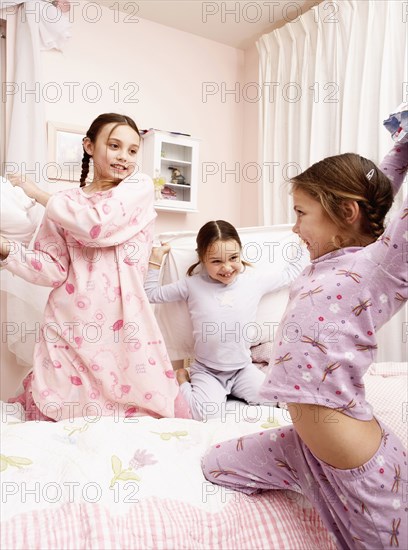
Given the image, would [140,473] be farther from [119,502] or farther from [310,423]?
[310,423]

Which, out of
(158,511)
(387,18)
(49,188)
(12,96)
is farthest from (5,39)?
(158,511)

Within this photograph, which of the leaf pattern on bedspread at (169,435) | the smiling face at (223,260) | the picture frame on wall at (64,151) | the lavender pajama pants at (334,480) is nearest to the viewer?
the lavender pajama pants at (334,480)

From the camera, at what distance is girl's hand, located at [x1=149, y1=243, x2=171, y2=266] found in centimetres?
188

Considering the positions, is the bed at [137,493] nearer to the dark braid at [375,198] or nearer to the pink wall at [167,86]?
the dark braid at [375,198]

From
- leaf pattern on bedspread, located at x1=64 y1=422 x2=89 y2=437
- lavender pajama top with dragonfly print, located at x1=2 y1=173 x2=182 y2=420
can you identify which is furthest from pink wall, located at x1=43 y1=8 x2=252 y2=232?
leaf pattern on bedspread, located at x1=64 y1=422 x2=89 y2=437

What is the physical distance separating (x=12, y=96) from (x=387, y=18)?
1772 mm

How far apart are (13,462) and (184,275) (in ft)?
3.36

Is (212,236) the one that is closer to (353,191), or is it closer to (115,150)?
(115,150)

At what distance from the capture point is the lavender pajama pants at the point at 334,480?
2.81ft

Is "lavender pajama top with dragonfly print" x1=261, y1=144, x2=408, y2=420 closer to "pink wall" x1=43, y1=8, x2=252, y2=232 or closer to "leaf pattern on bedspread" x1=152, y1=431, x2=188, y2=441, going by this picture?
"leaf pattern on bedspread" x1=152, y1=431, x2=188, y2=441

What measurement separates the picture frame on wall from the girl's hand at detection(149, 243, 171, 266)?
844 millimetres

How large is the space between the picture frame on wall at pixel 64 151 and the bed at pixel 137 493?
53.5 inches

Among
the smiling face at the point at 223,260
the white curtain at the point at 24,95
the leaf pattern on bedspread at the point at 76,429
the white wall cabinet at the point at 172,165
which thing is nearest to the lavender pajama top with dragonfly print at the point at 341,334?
the leaf pattern on bedspread at the point at 76,429

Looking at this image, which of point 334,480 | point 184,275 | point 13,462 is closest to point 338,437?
point 334,480
